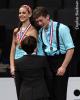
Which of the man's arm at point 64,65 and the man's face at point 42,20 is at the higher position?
the man's face at point 42,20

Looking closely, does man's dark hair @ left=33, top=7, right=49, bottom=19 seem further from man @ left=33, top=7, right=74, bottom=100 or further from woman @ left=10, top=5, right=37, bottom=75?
woman @ left=10, top=5, right=37, bottom=75

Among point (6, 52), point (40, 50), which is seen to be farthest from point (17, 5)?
point (40, 50)

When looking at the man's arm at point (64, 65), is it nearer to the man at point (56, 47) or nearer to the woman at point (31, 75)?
the man at point (56, 47)

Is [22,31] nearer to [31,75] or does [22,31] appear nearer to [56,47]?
[56,47]

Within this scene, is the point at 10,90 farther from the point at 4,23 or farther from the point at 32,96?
the point at 32,96

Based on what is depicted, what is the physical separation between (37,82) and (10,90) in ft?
6.44

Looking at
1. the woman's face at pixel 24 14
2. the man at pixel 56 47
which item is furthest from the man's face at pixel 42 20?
the woman's face at pixel 24 14

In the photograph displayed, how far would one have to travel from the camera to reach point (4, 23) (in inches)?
265

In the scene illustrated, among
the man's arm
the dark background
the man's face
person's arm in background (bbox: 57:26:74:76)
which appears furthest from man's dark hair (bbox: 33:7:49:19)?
the dark background

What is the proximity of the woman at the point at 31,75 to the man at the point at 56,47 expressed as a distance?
2.10 ft

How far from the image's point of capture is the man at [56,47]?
16.1 feet

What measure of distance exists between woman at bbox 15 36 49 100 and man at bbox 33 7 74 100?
64 centimetres

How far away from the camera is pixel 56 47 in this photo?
4988mm

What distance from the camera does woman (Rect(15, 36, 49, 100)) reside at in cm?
411
